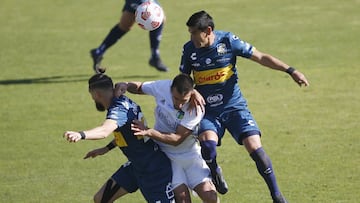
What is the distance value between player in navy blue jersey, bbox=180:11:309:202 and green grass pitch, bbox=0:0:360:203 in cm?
91

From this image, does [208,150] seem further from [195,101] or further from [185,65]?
[185,65]

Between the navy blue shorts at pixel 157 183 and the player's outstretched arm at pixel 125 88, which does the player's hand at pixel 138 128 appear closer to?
the player's outstretched arm at pixel 125 88

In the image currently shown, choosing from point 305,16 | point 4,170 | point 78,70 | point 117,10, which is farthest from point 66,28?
point 4,170

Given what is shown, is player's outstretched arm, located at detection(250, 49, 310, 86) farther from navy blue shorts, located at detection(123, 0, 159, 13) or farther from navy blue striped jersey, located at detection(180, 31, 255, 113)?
navy blue shorts, located at detection(123, 0, 159, 13)

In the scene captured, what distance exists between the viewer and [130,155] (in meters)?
8.68

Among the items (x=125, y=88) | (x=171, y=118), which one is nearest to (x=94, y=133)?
(x=125, y=88)

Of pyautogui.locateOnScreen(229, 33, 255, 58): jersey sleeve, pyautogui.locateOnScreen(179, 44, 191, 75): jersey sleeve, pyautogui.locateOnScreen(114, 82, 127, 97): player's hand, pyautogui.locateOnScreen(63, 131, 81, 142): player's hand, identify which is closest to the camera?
pyautogui.locateOnScreen(63, 131, 81, 142): player's hand

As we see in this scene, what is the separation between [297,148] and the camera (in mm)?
12125

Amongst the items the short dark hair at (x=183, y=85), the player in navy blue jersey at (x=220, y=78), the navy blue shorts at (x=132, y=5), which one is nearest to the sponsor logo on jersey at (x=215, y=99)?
the player in navy blue jersey at (x=220, y=78)

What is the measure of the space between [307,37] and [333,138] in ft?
21.2

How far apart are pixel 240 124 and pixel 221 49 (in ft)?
2.92

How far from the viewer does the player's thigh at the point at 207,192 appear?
29.0ft

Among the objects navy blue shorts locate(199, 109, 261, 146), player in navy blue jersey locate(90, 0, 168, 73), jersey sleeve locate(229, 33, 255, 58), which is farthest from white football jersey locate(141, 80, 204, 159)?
player in navy blue jersey locate(90, 0, 168, 73)

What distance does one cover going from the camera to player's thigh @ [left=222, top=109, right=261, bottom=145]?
384 inches
